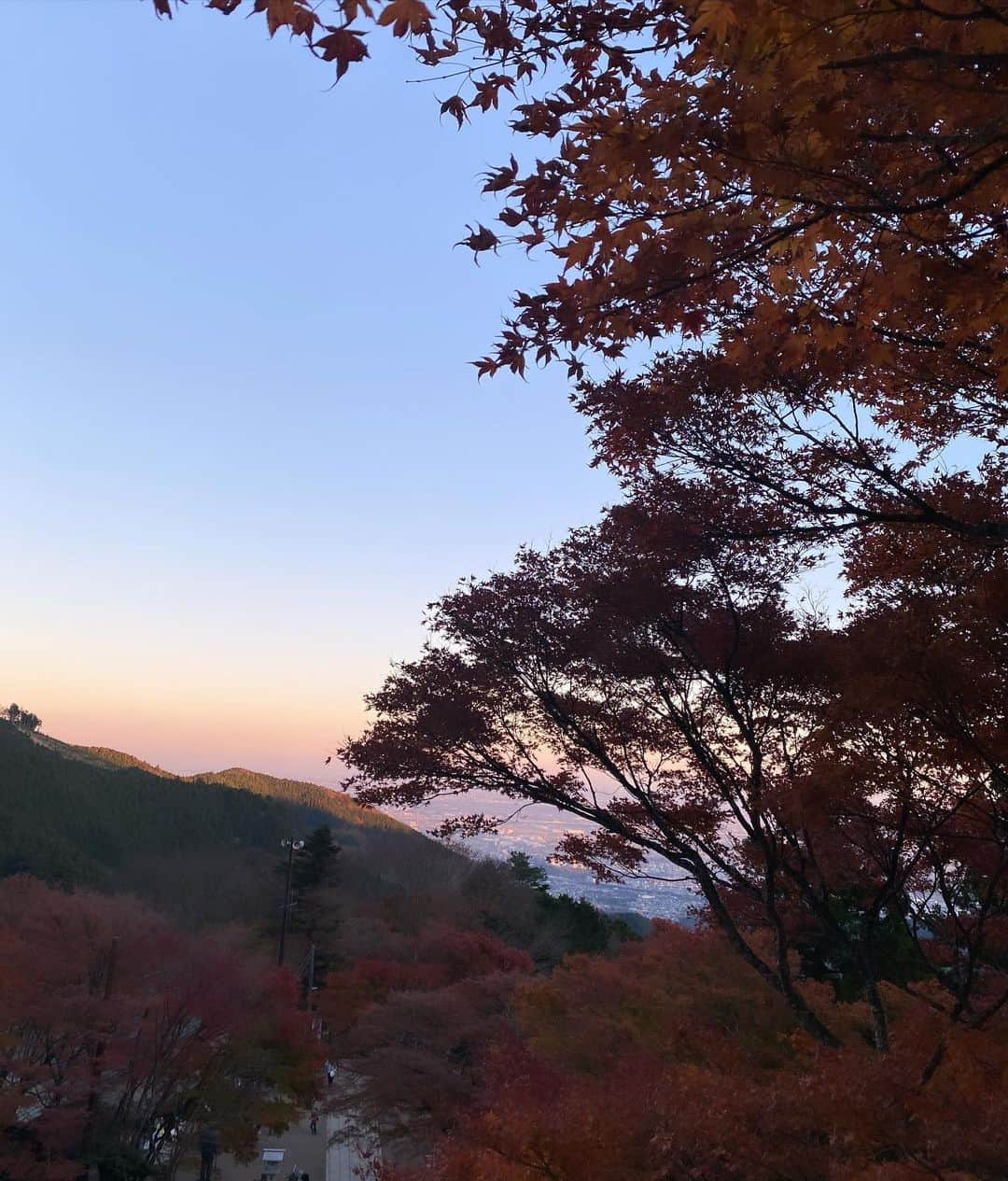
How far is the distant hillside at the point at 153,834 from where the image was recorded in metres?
39.2

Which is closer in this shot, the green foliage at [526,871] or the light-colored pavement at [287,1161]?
the light-colored pavement at [287,1161]

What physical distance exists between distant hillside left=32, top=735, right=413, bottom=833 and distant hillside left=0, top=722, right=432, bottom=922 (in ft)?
12.9

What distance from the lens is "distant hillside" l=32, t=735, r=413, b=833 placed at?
7856 centimetres

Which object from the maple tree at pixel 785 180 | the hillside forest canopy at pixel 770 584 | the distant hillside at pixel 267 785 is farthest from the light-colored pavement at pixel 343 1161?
the distant hillside at pixel 267 785

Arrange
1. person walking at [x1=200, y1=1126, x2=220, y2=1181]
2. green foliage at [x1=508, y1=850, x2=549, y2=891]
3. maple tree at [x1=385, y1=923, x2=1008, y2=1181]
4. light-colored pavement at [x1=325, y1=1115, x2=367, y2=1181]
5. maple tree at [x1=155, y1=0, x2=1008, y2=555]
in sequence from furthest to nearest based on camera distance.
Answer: green foliage at [x1=508, y1=850, x2=549, y2=891]
light-colored pavement at [x1=325, y1=1115, x2=367, y2=1181]
person walking at [x1=200, y1=1126, x2=220, y2=1181]
maple tree at [x1=385, y1=923, x2=1008, y2=1181]
maple tree at [x1=155, y1=0, x2=1008, y2=555]

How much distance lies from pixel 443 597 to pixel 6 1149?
43.9 feet

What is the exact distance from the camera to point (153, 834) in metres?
53.4

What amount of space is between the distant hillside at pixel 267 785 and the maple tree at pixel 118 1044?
54.9 meters

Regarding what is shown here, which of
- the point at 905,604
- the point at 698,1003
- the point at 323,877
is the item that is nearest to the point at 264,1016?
the point at 698,1003

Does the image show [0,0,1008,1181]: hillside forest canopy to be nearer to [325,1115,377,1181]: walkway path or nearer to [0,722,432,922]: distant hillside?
[325,1115,377,1181]: walkway path

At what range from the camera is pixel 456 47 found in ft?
8.58

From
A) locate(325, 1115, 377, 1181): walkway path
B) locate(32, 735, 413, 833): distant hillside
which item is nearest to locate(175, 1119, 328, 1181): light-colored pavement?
locate(325, 1115, 377, 1181): walkway path

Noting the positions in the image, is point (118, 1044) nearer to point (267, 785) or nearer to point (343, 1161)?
point (343, 1161)

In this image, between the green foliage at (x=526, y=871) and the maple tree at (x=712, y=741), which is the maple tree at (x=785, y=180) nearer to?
the maple tree at (x=712, y=741)
